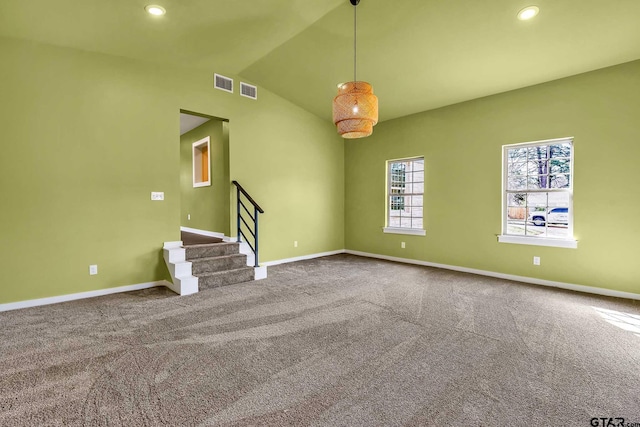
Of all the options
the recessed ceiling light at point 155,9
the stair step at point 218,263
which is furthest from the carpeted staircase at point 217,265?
the recessed ceiling light at point 155,9

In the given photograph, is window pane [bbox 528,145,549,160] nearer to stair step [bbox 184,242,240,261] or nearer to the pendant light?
the pendant light

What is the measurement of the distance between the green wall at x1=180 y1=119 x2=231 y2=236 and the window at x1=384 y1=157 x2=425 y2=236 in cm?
321

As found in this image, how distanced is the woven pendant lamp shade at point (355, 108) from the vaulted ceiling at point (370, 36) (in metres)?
1.48

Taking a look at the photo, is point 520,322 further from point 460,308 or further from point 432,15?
point 432,15

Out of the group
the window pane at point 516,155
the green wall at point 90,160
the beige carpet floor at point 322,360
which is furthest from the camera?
the window pane at point 516,155

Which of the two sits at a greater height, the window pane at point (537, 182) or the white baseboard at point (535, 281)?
the window pane at point (537, 182)

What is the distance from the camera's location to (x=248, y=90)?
508 cm

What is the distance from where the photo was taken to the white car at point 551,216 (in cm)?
414

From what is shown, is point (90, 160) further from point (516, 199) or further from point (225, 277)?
point (516, 199)

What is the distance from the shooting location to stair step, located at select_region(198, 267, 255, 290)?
13.1 ft

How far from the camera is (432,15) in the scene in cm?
322

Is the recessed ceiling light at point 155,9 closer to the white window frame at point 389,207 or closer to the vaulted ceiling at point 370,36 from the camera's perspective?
the vaulted ceiling at point 370,36

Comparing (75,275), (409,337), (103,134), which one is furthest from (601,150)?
(75,275)

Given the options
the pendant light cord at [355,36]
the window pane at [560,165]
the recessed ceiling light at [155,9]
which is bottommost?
the window pane at [560,165]
